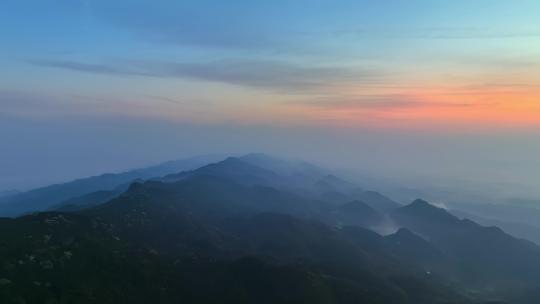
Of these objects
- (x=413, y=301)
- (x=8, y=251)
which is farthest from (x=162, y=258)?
(x=413, y=301)

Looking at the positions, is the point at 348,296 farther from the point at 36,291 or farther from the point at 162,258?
the point at 36,291

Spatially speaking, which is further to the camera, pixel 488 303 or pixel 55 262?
pixel 488 303

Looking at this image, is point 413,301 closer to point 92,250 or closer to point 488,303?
point 488,303

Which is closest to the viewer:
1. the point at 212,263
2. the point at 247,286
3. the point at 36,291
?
the point at 36,291

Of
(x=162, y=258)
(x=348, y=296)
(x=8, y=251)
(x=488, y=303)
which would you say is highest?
(x=8, y=251)

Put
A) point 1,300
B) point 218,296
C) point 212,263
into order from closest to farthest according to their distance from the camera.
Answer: point 1,300
point 218,296
point 212,263

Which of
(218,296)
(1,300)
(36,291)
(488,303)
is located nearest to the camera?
(1,300)

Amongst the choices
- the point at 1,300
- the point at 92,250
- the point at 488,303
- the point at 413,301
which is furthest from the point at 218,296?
the point at 488,303

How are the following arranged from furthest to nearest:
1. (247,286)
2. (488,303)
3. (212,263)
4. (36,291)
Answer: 1. (488,303)
2. (212,263)
3. (247,286)
4. (36,291)

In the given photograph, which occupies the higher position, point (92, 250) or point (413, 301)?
point (92, 250)
